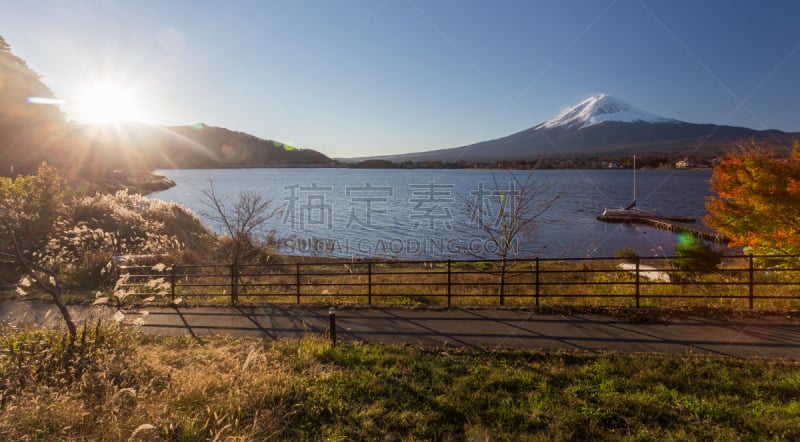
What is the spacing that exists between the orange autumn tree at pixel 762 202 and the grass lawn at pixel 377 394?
25.9 ft

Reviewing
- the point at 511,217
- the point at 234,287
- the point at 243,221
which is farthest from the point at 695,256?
the point at 243,221

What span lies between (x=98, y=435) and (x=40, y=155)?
42.4 m

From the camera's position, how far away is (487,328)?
8633 millimetres

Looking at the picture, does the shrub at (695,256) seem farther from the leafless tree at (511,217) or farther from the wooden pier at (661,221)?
the wooden pier at (661,221)

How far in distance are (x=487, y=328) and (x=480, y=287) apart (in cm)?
714

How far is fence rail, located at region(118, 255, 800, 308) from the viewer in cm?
1008

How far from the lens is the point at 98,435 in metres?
4.18

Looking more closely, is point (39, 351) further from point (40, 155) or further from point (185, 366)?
point (40, 155)

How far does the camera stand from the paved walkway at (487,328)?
24.5ft

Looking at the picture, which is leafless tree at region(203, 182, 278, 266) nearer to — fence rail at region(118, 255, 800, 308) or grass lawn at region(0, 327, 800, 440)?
fence rail at region(118, 255, 800, 308)

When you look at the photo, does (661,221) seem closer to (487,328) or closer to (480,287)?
(480,287)

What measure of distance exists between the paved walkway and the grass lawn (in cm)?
79

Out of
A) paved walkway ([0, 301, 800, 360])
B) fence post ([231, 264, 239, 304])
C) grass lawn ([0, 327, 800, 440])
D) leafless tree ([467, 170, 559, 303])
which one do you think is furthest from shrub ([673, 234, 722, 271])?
fence post ([231, 264, 239, 304])

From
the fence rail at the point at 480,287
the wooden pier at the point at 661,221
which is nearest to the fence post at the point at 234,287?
the fence rail at the point at 480,287
